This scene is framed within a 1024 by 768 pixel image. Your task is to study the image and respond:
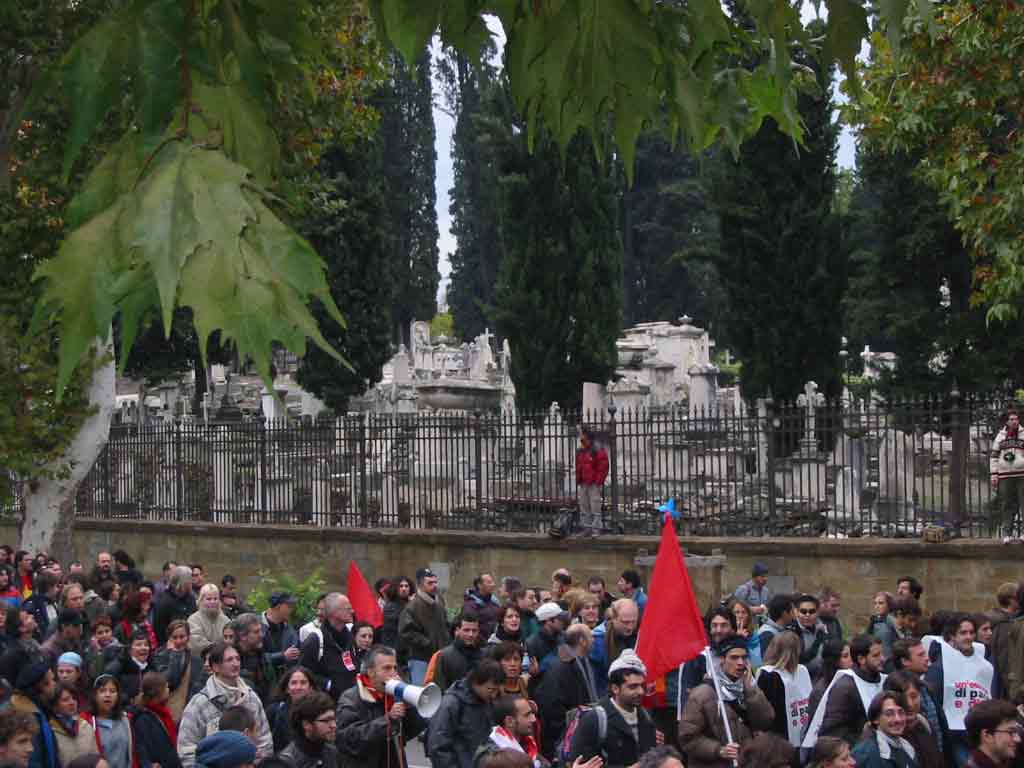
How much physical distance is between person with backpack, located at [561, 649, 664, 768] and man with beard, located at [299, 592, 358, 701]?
9.28ft

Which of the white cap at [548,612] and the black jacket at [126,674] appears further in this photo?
the white cap at [548,612]

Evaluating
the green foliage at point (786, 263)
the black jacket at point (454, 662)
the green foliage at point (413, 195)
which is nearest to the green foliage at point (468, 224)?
the green foliage at point (413, 195)

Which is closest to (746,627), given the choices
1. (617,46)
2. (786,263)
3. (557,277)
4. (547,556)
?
(617,46)

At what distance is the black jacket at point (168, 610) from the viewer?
1258cm

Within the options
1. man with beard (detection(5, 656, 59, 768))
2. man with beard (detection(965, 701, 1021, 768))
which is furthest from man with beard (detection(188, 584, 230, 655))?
man with beard (detection(965, 701, 1021, 768))

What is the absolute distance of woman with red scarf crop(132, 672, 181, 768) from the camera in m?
8.12

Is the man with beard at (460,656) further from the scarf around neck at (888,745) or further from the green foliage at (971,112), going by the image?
the green foliage at (971,112)

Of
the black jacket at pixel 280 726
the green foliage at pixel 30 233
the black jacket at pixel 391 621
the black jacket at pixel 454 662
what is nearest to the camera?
the black jacket at pixel 280 726

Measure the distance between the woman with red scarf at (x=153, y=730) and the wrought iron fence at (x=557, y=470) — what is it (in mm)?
9583

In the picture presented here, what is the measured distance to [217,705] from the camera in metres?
8.05

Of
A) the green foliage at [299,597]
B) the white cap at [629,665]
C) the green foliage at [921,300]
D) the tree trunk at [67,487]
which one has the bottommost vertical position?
the green foliage at [299,597]

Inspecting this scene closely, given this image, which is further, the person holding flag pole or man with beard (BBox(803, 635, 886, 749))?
the person holding flag pole

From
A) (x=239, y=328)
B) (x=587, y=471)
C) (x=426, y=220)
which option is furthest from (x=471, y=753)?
(x=426, y=220)

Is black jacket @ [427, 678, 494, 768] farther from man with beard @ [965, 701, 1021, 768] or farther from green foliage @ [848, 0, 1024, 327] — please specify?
green foliage @ [848, 0, 1024, 327]
